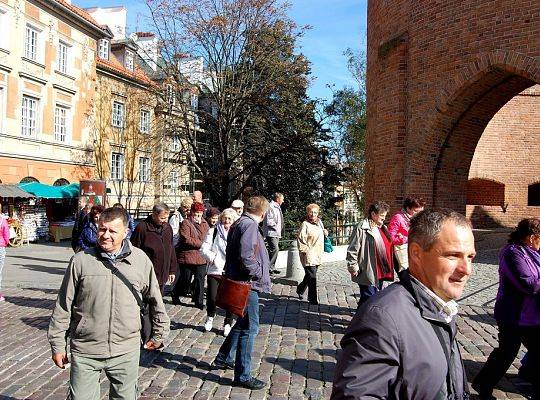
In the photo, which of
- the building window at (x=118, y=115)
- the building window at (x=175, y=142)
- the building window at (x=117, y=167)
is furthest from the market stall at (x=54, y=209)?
the building window at (x=118, y=115)

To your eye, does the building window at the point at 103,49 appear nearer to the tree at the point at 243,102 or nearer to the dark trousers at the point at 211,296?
the tree at the point at 243,102

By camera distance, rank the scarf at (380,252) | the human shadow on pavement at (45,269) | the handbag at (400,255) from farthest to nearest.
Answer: the human shadow on pavement at (45,269)
the handbag at (400,255)
the scarf at (380,252)

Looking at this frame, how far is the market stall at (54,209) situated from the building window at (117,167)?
6567 mm

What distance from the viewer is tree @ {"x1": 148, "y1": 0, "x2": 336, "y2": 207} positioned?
20.0 meters

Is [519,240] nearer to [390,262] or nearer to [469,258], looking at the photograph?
[390,262]

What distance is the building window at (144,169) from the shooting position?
112 ft

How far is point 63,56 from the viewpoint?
27.6 m

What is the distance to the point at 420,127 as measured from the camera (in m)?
12.2

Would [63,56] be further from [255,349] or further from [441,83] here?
[255,349]

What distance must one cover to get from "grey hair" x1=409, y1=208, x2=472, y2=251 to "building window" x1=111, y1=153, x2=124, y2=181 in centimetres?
3207

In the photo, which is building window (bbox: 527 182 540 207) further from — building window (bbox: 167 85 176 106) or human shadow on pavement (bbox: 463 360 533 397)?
human shadow on pavement (bbox: 463 360 533 397)

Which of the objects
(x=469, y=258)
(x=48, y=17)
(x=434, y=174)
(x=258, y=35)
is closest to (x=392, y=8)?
(x=434, y=174)

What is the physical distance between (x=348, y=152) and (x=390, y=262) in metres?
28.1

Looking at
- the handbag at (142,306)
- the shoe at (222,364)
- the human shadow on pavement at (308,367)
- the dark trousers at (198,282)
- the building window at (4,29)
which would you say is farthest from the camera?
the building window at (4,29)
